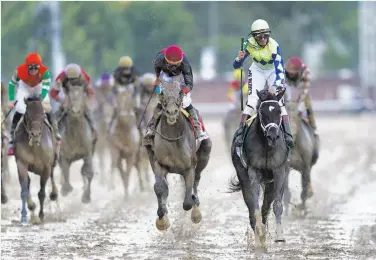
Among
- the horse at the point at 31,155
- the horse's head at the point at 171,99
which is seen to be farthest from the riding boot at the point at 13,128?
the horse's head at the point at 171,99

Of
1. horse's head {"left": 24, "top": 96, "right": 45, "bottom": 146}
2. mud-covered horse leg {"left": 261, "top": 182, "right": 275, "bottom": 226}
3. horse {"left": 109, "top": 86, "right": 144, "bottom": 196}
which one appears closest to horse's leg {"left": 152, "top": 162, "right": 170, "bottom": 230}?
mud-covered horse leg {"left": 261, "top": 182, "right": 275, "bottom": 226}

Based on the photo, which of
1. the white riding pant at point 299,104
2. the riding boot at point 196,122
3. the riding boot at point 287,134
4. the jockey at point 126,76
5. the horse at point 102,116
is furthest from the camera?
the horse at point 102,116

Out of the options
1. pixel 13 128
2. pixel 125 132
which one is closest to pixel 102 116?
pixel 125 132

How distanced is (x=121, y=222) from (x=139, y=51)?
4504 centimetres

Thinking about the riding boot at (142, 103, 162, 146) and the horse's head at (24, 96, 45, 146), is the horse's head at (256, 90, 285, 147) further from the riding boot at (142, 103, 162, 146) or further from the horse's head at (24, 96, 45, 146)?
the horse's head at (24, 96, 45, 146)

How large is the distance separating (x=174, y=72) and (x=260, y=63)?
1044mm

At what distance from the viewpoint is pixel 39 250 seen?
1295cm

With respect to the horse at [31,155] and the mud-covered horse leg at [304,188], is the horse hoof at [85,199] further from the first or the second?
the mud-covered horse leg at [304,188]

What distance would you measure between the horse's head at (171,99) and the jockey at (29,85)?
3.14 m

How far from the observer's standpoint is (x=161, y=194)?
13516 mm

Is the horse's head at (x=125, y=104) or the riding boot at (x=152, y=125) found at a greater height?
the horse's head at (x=125, y=104)

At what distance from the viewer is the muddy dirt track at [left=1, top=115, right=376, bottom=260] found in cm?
1268

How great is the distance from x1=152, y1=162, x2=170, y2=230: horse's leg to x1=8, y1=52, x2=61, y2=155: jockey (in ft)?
9.34

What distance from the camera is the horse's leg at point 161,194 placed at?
1341 centimetres
